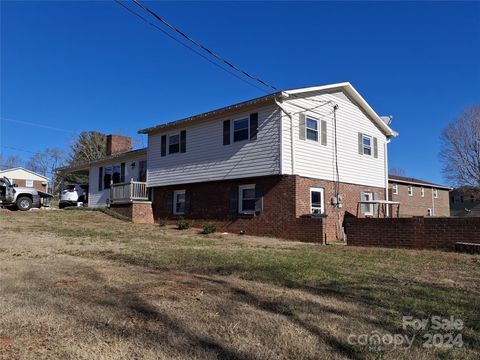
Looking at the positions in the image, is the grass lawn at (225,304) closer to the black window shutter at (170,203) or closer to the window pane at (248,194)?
the window pane at (248,194)

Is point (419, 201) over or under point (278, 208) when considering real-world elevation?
over

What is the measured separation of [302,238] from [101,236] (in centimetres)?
725

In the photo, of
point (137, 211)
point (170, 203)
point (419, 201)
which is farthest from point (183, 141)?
point (419, 201)

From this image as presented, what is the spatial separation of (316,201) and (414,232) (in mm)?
5559

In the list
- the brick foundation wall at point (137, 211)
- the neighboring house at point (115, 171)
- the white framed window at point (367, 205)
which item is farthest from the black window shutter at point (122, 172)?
the white framed window at point (367, 205)

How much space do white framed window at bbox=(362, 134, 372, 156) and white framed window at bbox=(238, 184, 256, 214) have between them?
262 inches

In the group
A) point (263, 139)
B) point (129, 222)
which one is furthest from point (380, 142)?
point (129, 222)

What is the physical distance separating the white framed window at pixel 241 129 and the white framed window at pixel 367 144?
6.50 m

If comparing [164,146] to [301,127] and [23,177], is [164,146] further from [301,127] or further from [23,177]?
[23,177]

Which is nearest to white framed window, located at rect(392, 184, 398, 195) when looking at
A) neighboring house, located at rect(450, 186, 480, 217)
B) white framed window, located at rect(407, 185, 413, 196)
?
white framed window, located at rect(407, 185, 413, 196)

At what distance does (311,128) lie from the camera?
18.0 metres

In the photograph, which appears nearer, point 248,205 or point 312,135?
point 312,135

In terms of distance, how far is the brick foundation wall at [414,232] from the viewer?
11.8 meters

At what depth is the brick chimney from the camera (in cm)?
3138
